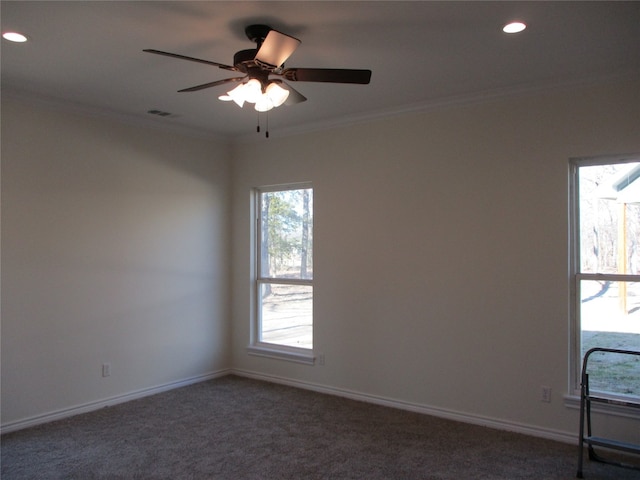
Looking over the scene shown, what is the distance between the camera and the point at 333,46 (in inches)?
122

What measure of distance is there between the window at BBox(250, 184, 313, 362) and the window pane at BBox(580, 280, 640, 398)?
2.46m

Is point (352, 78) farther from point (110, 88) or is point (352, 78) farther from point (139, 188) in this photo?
point (139, 188)

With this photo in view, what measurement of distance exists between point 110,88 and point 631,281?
159 inches

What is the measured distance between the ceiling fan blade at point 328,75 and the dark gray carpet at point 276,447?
7.65 feet

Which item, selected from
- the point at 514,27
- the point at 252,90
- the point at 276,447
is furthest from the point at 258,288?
the point at 514,27

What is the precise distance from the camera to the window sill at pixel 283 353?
5031 millimetres

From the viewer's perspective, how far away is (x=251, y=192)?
18.2 feet

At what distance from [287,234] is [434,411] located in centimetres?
227

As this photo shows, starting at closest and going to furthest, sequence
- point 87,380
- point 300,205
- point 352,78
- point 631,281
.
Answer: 1. point 352,78
2. point 631,281
3. point 87,380
4. point 300,205

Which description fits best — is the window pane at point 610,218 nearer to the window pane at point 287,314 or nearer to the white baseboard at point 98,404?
the window pane at point 287,314

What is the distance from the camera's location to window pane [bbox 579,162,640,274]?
352 centimetres

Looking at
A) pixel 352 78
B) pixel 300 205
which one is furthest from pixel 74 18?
pixel 300 205

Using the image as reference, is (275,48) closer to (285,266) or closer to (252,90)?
(252,90)

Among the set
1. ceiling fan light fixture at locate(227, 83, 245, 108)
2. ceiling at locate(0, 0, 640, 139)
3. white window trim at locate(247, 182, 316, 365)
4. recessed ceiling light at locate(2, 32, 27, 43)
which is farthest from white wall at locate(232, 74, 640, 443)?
recessed ceiling light at locate(2, 32, 27, 43)
